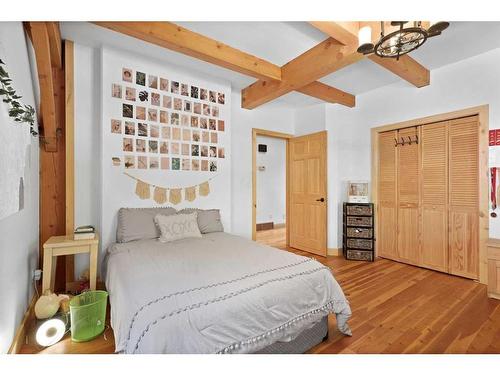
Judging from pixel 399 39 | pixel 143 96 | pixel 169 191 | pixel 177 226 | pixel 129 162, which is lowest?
pixel 177 226

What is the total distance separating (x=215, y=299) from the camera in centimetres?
125

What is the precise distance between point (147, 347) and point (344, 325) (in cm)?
135

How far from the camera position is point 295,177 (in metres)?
4.44

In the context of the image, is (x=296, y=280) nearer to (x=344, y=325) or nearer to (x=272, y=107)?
(x=344, y=325)

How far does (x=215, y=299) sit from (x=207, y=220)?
67.9 inches

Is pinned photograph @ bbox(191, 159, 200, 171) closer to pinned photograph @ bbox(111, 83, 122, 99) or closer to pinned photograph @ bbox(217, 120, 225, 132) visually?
pinned photograph @ bbox(217, 120, 225, 132)

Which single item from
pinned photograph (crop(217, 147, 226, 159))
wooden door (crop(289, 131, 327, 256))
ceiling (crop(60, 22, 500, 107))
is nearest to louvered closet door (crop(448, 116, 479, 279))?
ceiling (crop(60, 22, 500, 107))

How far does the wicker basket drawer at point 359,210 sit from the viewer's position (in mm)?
3530

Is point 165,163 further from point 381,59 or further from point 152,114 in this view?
point 381,59

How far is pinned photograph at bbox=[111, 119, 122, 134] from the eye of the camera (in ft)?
8.45

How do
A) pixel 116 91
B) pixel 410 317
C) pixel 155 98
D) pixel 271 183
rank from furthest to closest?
pixel 271 183
pixel 155 98
pixel 116 91
pixel 410 317

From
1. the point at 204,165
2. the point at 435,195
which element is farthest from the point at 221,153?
the point at 435,195

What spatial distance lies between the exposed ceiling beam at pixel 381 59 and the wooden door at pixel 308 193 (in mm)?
1401
